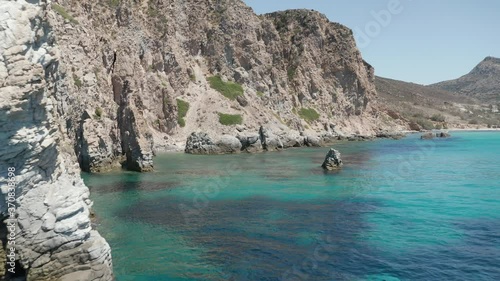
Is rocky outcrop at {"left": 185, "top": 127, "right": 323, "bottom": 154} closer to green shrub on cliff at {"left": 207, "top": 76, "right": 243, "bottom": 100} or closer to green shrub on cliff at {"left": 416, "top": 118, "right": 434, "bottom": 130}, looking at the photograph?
green shrub on cliff at {"left": 207, "top": 76, "right": 243, "bottom": 100}

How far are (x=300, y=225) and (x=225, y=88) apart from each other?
250 feet

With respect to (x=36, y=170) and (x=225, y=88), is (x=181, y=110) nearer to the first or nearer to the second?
(x=225, y=88)

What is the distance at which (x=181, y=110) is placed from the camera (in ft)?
287

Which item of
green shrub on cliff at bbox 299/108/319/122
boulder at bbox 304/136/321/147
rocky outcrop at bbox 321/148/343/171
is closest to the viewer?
rocky outcrop at bbox 321/148/343/171

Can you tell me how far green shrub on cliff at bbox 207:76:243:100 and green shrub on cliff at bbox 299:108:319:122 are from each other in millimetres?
23844

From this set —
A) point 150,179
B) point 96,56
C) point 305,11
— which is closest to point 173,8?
point 96,56

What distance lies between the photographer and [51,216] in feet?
50.3

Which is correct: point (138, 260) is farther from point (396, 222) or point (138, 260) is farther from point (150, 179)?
A: point (150, 179)

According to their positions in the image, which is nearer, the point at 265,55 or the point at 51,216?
the point at 51,216

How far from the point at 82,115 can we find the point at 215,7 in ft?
233

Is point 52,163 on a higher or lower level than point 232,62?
lower

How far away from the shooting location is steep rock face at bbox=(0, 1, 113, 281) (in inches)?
550

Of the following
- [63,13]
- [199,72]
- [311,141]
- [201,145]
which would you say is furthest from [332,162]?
[199,72]

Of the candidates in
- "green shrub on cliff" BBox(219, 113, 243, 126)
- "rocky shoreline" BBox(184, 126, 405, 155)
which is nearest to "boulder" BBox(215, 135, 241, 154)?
"rocky shoreline" BBox(184, 126, 405, 155)
